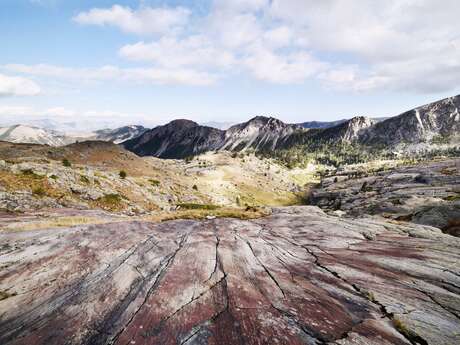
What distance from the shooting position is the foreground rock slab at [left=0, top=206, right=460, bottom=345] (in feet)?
42.0

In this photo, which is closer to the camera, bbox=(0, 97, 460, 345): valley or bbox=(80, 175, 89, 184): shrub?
bbox=(0, 97, 460, 345): valley

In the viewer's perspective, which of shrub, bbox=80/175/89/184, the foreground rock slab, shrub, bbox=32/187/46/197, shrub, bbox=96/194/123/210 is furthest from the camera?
shrub, bbox=80/175/89/184

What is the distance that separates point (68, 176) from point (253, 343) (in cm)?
5703

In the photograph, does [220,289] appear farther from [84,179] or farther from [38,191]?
[84,179]

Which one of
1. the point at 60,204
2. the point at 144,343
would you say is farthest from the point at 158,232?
the point at 60,204

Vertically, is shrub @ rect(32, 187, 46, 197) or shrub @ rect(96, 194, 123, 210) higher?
shrub @ rect(32, 187, 46, 197)

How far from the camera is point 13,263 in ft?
60.3

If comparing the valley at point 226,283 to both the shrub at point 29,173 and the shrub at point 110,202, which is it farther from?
the shrub at point 110,202

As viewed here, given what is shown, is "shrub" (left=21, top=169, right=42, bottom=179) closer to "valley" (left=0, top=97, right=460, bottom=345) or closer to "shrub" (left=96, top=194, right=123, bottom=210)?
"shrub" (left=96, top=194, right=123, bottom=210)

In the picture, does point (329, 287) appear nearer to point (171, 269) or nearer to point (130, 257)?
point (171, 269)

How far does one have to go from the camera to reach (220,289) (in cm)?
1670

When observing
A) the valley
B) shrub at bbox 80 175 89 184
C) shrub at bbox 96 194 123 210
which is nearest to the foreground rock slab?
the valley

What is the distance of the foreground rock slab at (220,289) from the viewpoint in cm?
1280

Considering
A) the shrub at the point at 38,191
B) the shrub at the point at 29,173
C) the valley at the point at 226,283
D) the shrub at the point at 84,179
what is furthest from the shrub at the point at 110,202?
the valley at the point at 226,283
